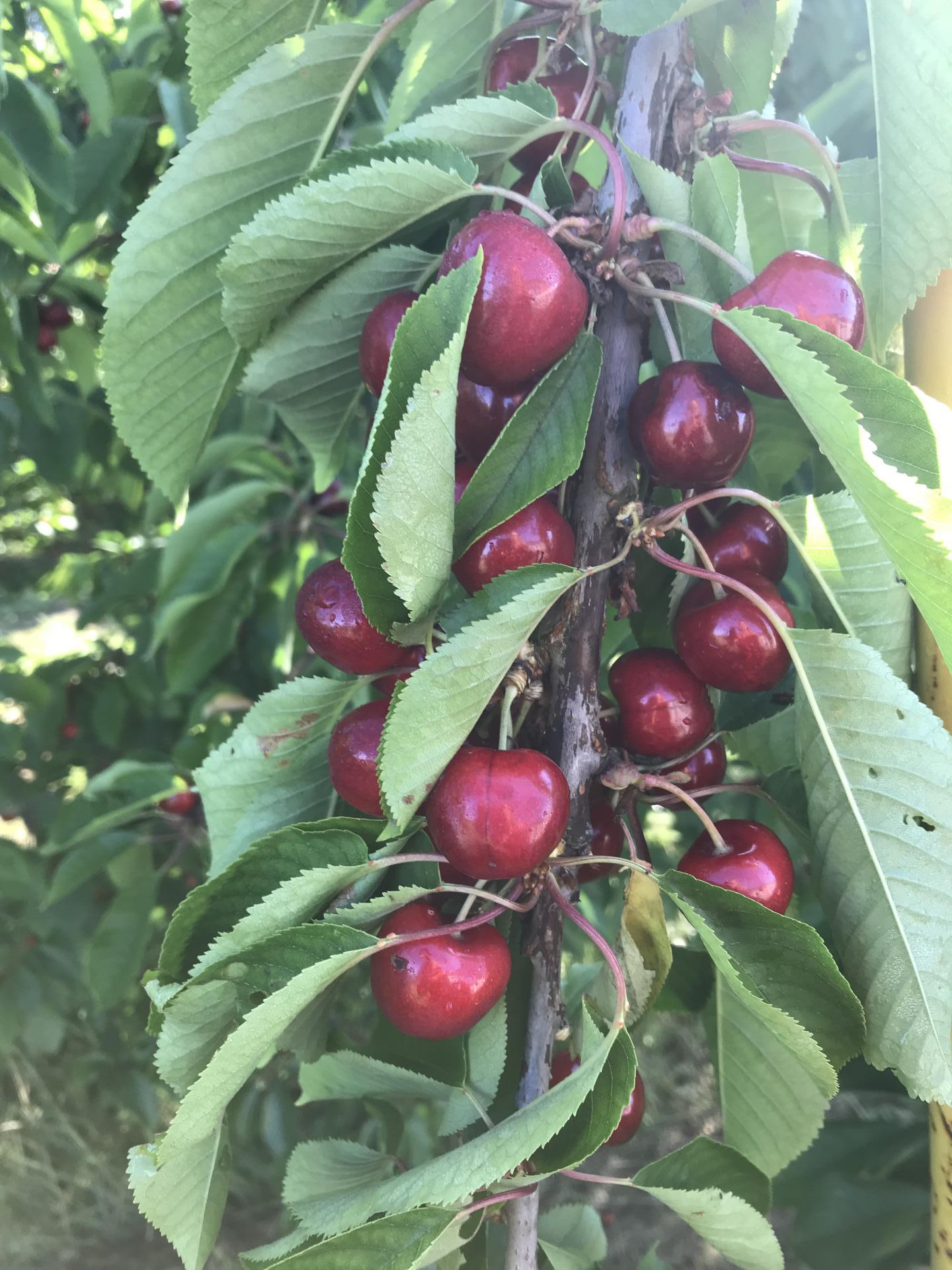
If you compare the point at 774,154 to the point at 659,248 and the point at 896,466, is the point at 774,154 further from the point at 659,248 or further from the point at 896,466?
the point at 896,466

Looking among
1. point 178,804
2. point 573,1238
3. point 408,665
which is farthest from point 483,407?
point 178,804

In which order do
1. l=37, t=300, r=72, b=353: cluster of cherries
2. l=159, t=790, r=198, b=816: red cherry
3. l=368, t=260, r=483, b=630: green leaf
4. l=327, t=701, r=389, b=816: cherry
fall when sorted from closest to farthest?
l=368, t=260, r=483, b=630: green leaf → l=327, t=701, r=389, b=816: cherry → l=159, t=790, r=198, b=816: red cherry → l=37, t=300, r=72, b=353: cluster of cherries

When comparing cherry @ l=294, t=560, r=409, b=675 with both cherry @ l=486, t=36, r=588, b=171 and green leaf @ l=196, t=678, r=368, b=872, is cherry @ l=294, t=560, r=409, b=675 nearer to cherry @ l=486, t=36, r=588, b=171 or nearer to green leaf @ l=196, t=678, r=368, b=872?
green leaf @ l=196, t=678, r=368, b=872

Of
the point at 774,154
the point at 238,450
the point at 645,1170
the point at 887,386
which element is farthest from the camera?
the point at 238,450

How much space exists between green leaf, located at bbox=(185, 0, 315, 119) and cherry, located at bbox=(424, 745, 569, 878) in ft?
1.78

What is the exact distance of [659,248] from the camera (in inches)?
24.5

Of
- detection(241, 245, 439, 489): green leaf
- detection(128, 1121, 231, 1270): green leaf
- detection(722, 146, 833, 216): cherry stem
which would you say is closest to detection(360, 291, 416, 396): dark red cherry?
detection(241, 245, 439, 489): green leaf

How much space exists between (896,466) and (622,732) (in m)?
0.24

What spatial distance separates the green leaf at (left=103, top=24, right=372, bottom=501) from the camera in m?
0.64

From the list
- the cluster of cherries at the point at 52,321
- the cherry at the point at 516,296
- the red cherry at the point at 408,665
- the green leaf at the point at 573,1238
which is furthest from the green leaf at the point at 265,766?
the cluster of cherries at the point at 52,321

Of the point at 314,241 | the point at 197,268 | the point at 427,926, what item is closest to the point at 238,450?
the point at 197,268

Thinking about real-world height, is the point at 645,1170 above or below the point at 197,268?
below

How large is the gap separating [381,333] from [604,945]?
1.31 ft

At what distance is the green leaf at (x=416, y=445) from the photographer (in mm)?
450
